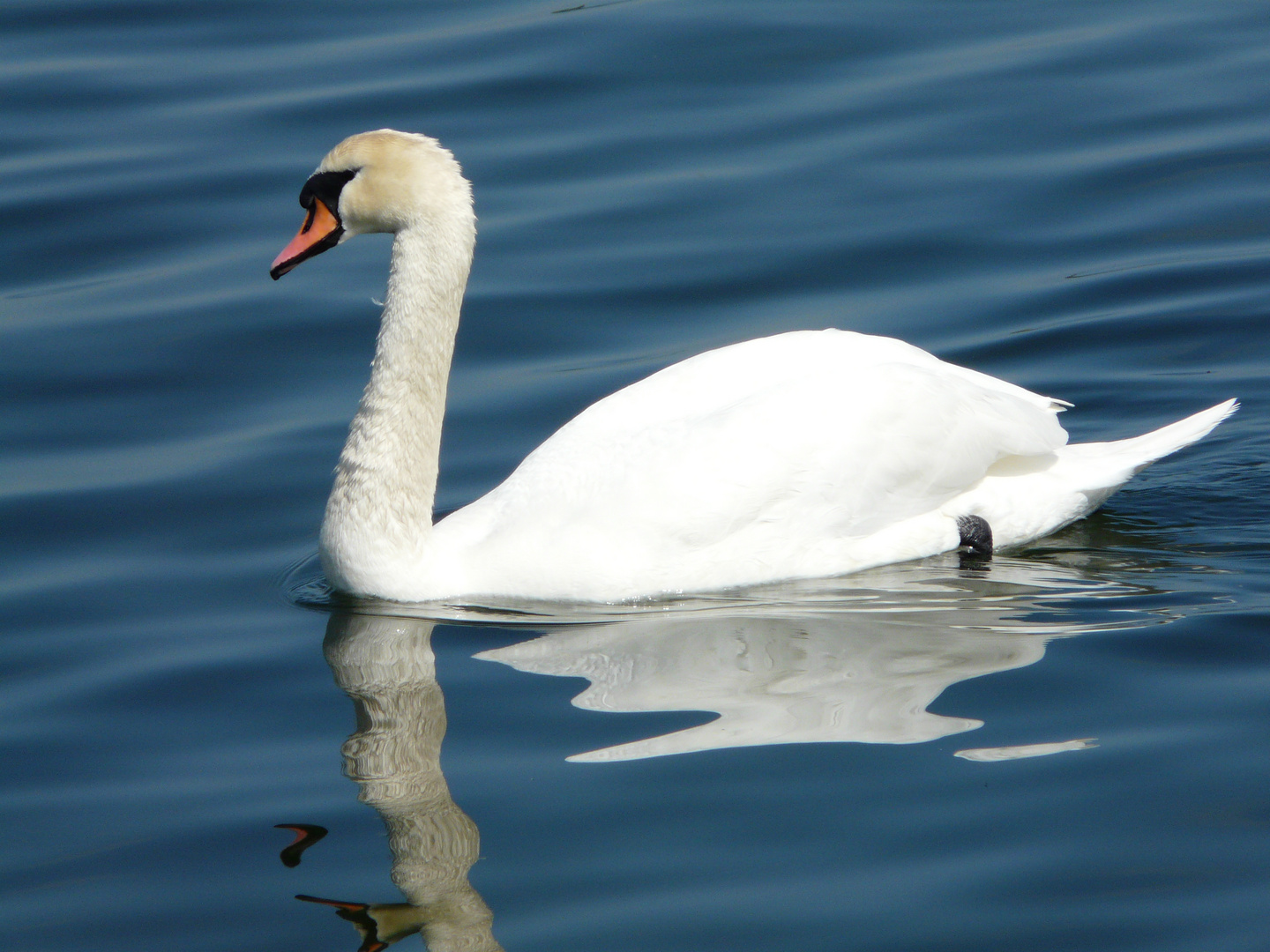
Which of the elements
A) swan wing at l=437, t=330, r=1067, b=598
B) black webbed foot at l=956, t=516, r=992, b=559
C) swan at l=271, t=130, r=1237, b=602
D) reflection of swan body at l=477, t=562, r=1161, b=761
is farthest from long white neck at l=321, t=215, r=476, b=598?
black webbed foot at l=956, t=516, r=992, b=559

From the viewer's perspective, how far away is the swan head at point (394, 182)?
22.3 ft

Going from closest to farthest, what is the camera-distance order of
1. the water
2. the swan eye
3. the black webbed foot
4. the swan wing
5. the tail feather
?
the water, the swan wing, the swan eye, the black webbed foot, the tail feather

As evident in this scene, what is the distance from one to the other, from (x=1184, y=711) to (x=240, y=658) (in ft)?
10.3

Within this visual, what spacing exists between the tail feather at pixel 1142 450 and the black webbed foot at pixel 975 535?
0.51 metres

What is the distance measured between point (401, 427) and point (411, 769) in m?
1.87

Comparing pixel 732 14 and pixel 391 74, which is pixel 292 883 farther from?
pixel 732 14

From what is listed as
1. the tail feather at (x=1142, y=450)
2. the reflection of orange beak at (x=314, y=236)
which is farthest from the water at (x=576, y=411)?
the reflection of orange beak at (x=314, y=236)

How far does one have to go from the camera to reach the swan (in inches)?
259

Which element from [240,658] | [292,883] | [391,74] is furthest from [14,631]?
[391,74]

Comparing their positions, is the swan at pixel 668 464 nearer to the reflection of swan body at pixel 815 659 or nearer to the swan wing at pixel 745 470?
the swan wing at pixel 745 470

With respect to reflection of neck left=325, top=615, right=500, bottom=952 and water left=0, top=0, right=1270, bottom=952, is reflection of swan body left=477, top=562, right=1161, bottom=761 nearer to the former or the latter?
water left=0, top=0, right=1270, bottom=952

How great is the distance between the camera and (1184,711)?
17.9ft

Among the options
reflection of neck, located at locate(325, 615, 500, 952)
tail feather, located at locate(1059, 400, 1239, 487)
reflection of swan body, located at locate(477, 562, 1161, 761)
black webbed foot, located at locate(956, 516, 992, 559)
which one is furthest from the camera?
tail feather, located at locate(1059, 400, 1239, 487)

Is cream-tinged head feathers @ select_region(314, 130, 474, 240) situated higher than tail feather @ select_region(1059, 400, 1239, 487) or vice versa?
cream-tinged head feathers @ select_region(314, 130, 474, 240)
